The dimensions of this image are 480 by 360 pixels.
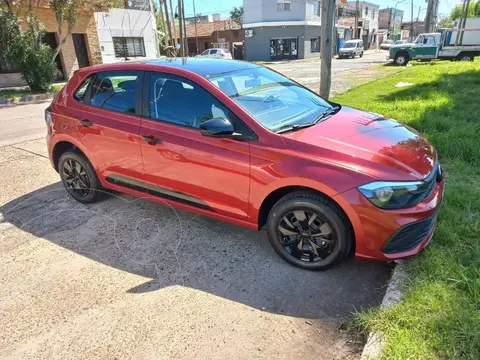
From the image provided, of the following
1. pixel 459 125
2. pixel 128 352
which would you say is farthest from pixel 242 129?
pixel 459 125

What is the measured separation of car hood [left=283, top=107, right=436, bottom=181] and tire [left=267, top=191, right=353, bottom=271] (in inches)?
14.3

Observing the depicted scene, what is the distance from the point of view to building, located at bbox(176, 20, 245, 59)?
43.7 meters

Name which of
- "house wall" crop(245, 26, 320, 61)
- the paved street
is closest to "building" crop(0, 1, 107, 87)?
the paved street

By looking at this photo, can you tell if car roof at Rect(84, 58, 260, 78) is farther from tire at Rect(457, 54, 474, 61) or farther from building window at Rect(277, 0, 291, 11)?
building window at Rect(277, 0, 291, 11)

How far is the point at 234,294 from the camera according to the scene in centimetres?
282

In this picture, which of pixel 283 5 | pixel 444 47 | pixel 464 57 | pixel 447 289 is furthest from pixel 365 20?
pixel 447 289

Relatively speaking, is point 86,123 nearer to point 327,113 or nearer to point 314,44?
point 327,113

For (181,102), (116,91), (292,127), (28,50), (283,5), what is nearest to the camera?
(292,127)

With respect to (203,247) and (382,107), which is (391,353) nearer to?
(203,247)

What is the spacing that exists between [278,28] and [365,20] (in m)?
28.5

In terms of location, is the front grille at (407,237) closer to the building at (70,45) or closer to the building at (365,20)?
the building at (70,45)

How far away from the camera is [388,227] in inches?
102

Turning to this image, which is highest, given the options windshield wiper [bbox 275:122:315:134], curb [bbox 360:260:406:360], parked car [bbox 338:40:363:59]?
windshield wiper [bbox 275:122:315:134]

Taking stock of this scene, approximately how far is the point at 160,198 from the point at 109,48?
2107 centimetres
